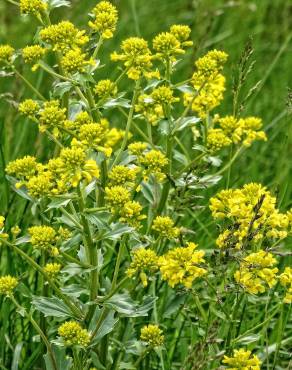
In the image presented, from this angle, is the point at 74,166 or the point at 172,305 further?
the point at 172,305

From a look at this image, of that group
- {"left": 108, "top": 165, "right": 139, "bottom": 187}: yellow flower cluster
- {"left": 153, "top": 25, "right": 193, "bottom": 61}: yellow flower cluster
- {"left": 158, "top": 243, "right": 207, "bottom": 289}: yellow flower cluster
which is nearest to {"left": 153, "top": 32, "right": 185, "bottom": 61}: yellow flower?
{"left": 153, "top": 25, "right": 193, "bottom": 61}: yellow flower cluster

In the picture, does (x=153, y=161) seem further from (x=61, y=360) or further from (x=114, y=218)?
(x=61, y=360)

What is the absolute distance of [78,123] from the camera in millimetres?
2521

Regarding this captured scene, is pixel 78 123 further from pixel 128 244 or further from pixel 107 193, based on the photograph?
pixel 128 244

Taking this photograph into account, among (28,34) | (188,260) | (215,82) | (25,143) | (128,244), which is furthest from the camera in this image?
(28,34)

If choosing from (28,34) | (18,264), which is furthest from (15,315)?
(28,34)

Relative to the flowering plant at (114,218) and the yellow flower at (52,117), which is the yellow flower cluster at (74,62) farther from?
the yellow flower at (52,117)

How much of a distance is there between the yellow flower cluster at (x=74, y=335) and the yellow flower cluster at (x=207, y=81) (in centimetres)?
87

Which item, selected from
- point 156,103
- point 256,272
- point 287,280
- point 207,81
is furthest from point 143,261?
point 207,81

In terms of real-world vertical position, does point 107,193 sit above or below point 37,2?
below

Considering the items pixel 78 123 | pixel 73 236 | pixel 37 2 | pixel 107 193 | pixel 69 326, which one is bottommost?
pixel 69 326

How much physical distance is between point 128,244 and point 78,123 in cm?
53

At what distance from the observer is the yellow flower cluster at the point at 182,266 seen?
249 cm

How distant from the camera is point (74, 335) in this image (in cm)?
244
